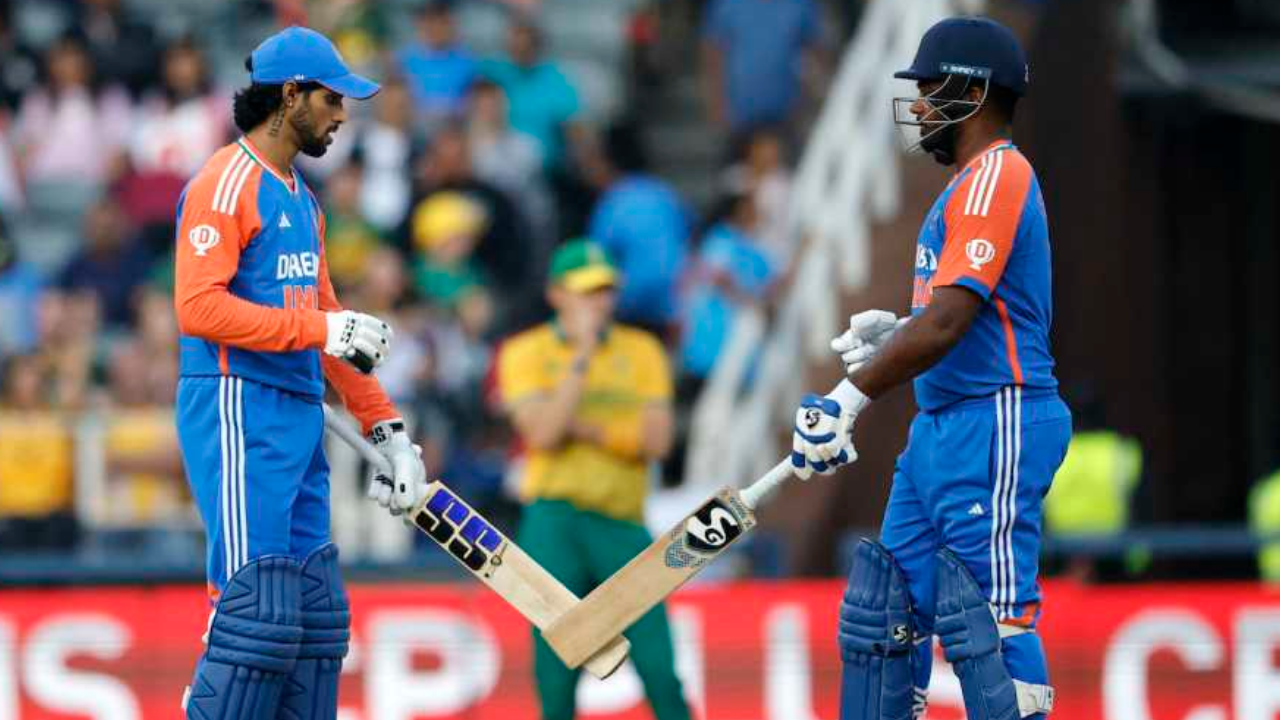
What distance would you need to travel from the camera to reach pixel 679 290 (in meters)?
14.6

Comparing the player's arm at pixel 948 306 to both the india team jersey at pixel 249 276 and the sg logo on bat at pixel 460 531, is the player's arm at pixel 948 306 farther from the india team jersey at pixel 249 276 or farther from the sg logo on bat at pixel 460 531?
the india team jersey at pixel 249 276

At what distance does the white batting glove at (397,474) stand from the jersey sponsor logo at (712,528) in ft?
2.78

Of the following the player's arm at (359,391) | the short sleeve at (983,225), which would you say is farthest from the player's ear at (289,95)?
the short sleeve at (983,225)

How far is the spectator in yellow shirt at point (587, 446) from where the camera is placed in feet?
31.8

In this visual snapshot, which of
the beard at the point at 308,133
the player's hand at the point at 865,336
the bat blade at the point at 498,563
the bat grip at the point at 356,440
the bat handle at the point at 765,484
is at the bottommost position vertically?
the bat blade at the point at 498,563

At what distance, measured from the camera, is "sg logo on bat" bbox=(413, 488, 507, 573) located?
25.7 feet

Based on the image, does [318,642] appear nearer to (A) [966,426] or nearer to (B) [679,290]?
(A) [966,426]

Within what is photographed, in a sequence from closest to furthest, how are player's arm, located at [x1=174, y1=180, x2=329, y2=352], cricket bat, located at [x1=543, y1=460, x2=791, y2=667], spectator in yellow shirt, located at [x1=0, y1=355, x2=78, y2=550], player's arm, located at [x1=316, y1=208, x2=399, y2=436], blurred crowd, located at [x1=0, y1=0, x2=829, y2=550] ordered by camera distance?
1. player's arm, located at [x1=174, y1=180, x2=329, y2=352]
2. cricket bat, located at [x1=543, y1=460, x2=791, y2=667]
3. player's arm, located at [x1=316, y1=208, x2=399, y2=436]
4. spectator in yellow shirt, located at [x1=0, y1=355, x2=78, y2=550]
5. blurred crowd, located at [x1=0, y1=0, x2=829, y2=550]

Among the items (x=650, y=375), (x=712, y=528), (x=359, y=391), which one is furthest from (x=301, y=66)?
(x=650, y=375)

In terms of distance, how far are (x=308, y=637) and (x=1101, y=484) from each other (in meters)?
6.28

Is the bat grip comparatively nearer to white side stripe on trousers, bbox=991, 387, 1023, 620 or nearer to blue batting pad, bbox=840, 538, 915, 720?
blue batting pad, bbox=840, 538, 915, 720

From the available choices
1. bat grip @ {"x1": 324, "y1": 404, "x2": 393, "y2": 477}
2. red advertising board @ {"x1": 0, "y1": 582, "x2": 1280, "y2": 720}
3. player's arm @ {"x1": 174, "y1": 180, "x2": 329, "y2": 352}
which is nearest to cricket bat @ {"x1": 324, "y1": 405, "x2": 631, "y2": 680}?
bat grip @ {"x1": 324, "y1": 404, "x2": 393, "y2": 477}

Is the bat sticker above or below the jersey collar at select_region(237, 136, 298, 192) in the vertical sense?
A: below

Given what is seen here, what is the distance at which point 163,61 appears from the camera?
15883 millimetres
